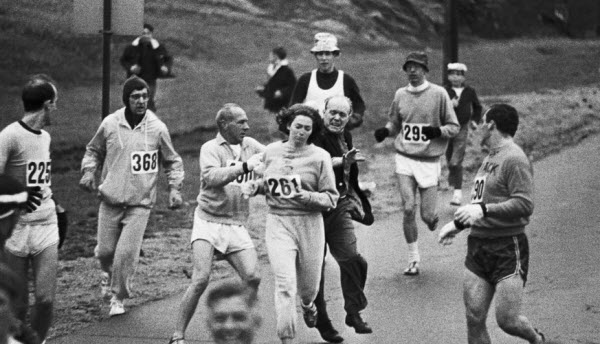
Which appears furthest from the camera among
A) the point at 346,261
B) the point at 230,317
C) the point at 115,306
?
the point at 115,306

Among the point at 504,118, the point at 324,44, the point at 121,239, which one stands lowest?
the point at 121,239

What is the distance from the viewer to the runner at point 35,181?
30.8 ft

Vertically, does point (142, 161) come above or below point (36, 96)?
below

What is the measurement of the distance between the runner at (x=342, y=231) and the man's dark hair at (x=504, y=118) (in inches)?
62.4

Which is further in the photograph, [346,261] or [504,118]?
[346,261]

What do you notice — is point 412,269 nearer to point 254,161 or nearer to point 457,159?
point 254,161

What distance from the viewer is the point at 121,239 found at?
36.5 ft

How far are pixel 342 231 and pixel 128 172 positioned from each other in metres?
1.85

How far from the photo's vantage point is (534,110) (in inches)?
976

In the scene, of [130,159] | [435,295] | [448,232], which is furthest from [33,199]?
[435,295]

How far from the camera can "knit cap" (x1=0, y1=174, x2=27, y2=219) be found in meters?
6.32

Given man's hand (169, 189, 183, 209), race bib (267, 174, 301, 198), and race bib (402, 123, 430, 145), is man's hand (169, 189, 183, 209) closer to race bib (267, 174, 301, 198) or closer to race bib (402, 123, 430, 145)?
race bib (267, 174, 301, 198)

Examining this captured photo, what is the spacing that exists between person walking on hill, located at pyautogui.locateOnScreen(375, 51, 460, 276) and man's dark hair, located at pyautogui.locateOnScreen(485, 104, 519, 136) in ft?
12.3

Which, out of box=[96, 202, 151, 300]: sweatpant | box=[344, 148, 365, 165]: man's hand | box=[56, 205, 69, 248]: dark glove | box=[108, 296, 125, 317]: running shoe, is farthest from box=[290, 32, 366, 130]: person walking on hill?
box=[56, 205, 69, 248]: dark glove
